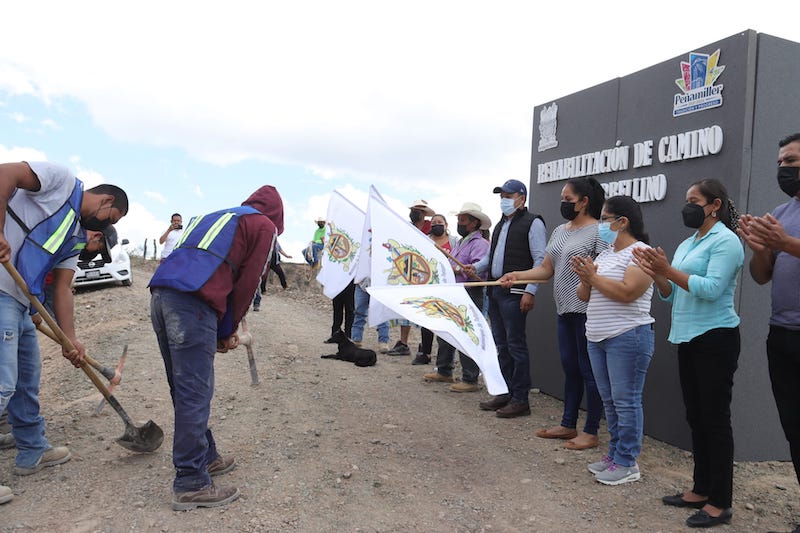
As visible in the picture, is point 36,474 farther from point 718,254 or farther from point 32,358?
point 718,254

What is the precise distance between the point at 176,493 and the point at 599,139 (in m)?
4.91

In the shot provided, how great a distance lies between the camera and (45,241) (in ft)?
12.1

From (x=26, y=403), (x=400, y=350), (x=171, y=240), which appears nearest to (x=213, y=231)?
(x=26, y=403)

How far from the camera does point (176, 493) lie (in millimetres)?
3484

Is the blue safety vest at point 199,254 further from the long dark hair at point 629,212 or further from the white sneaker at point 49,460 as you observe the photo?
the long dark hair at point 629,212

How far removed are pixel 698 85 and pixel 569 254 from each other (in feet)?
5.85

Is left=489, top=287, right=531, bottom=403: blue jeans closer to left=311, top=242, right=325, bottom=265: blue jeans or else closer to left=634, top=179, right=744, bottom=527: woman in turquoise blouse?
left=634, top=179, right=744, bottom=527: woman in turquoise blouse

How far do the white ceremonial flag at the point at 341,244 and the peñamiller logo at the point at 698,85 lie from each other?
3451 millimetres

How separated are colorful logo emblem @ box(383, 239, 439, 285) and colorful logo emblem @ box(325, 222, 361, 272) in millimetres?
1582

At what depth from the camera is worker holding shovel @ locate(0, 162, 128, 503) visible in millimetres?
3572

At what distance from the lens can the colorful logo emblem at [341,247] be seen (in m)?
6.89

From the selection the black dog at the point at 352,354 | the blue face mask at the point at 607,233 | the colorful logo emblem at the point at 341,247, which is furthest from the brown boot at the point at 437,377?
the blue face mask at the point at 607,233

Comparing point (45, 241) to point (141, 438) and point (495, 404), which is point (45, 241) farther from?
point (495, 404)

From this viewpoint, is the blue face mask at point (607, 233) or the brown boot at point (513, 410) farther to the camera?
the brown boot at point (513, 410)
